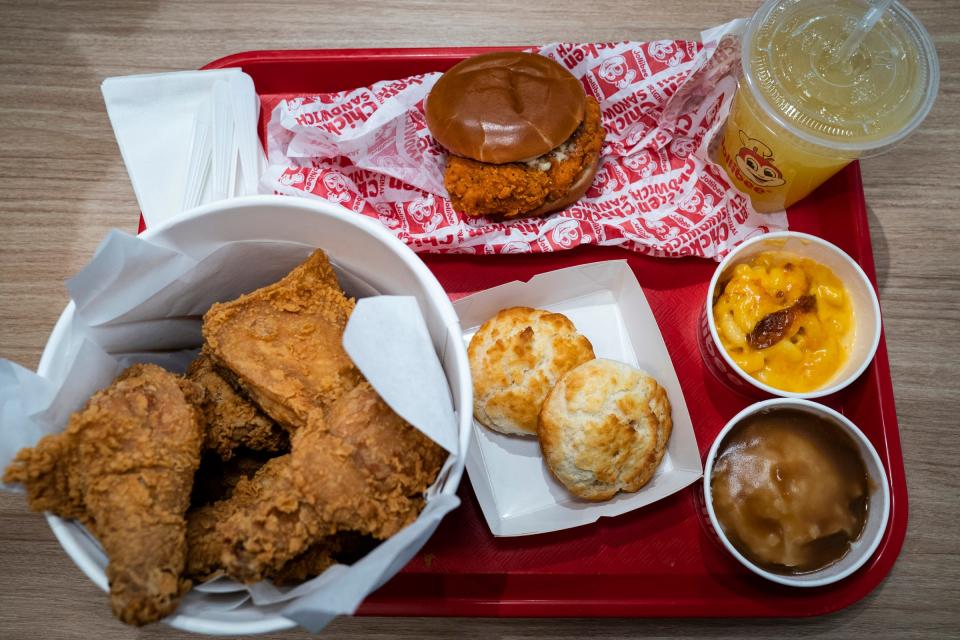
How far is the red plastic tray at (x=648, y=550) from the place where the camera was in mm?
1498

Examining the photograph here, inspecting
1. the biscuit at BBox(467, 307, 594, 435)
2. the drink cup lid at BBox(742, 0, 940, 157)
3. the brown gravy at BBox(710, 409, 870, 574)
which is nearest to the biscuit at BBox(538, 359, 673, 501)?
the biscuit at BBox(467, 307, 594, 435)

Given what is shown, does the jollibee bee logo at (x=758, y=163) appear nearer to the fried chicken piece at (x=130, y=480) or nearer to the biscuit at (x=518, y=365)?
the biscuit at (x=518, y=365)

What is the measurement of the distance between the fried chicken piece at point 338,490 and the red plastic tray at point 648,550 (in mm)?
456

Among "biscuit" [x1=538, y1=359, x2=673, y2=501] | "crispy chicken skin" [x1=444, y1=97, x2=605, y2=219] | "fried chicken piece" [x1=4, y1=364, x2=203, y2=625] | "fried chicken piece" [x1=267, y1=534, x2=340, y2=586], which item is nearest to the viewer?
"fried chicken piece" [x1=4, y1=364, x2=203, y2=625]

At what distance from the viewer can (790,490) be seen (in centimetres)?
148

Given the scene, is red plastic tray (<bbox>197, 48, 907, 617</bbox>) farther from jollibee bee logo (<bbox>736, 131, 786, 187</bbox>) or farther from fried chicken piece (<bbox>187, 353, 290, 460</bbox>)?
fried chicken piece (<bbox>187, 353, 290, 460</bbox>)

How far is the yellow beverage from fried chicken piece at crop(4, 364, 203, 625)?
4.47 feet

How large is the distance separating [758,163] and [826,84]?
219 millimetres

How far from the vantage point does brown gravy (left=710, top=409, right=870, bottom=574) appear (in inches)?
57.5

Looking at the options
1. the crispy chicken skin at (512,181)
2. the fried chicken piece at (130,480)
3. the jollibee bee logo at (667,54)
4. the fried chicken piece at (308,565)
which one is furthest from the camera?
the jollibee bee logo at (667,54)

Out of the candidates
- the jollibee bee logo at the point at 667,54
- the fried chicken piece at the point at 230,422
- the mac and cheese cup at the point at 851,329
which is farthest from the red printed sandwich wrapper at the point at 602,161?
the fried chicken piece at the point at 230,422

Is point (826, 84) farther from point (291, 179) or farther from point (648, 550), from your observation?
point (291, 179)

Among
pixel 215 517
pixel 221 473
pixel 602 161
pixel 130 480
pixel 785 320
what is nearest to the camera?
pixel 130 480

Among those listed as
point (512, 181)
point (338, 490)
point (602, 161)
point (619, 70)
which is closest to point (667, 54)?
point (619, 70)
